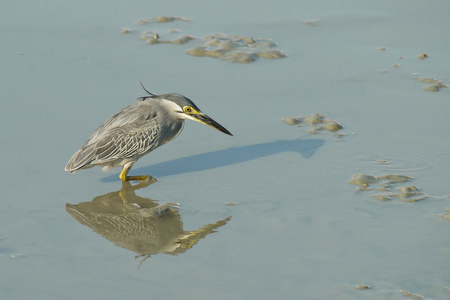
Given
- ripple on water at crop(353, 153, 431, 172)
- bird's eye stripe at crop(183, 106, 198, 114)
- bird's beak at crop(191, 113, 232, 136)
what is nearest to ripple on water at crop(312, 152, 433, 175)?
ripple on water at crop(353, 153, 431, 172)

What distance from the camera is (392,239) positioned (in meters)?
5.22

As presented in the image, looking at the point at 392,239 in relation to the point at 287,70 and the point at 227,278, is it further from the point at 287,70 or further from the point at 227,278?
the point at 287,70

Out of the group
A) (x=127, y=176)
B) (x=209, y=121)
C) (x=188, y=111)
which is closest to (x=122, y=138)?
(x=127, y=176)

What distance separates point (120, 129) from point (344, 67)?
314cm

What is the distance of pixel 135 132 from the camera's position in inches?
248

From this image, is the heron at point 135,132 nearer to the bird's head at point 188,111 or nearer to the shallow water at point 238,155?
the bird's head at point 188,111

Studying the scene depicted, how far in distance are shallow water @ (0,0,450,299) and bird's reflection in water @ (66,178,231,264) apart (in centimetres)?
2

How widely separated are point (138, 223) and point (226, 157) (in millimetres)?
1324

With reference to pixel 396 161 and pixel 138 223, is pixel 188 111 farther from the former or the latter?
pixel 396 161

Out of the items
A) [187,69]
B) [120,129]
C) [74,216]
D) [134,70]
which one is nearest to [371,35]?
[187,69]

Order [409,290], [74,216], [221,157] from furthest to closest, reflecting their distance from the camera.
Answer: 1. [221,157]
2. [74,216]
3. [409,290]

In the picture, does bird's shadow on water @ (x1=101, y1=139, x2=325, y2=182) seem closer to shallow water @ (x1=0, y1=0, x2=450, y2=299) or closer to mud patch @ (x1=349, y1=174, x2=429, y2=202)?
shallow water @ (x1=0, y1=0, x2=450, y2=299)

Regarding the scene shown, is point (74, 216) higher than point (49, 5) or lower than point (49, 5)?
lower

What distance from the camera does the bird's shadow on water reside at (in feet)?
21.1
